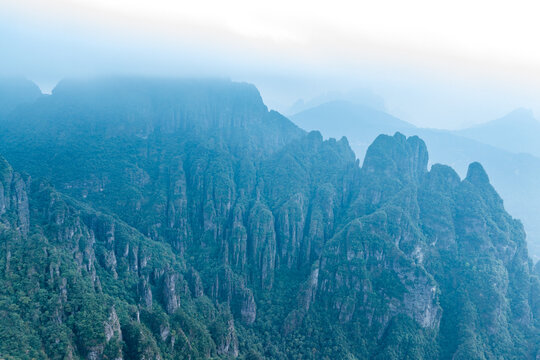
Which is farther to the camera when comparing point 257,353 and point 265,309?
point 265,309

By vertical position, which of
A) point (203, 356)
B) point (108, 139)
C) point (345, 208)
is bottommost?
point (203, 356)

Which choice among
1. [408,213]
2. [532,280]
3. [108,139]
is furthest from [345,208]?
[108,139]

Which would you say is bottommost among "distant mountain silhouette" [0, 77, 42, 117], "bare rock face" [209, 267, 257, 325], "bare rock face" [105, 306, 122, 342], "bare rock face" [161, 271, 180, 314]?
"bare rock face" [209, 267, 257, 325]

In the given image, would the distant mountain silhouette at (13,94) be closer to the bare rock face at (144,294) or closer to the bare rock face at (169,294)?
the bare rock face at (144,294)

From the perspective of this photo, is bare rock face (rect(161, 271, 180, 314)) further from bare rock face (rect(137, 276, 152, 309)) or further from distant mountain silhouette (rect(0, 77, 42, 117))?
distant mountain silhouette (rect(0, 77, 42, 117))

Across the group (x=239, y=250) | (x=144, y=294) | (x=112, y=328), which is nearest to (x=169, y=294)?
(x=144, y=294)

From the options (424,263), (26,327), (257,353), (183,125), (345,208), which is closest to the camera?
(26,327)

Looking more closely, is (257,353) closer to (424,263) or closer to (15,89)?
(424,263)

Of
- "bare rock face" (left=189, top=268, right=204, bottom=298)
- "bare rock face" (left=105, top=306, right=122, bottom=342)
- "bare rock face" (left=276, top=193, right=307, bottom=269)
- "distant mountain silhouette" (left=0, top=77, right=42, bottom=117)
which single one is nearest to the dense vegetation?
"bare rock face" (left=105, top=306, right=122, bottom=342)

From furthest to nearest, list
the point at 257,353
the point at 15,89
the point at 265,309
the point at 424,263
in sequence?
the point at 15,89 < the point at 424,263 < the point at 265,309 < the point at 257,353
